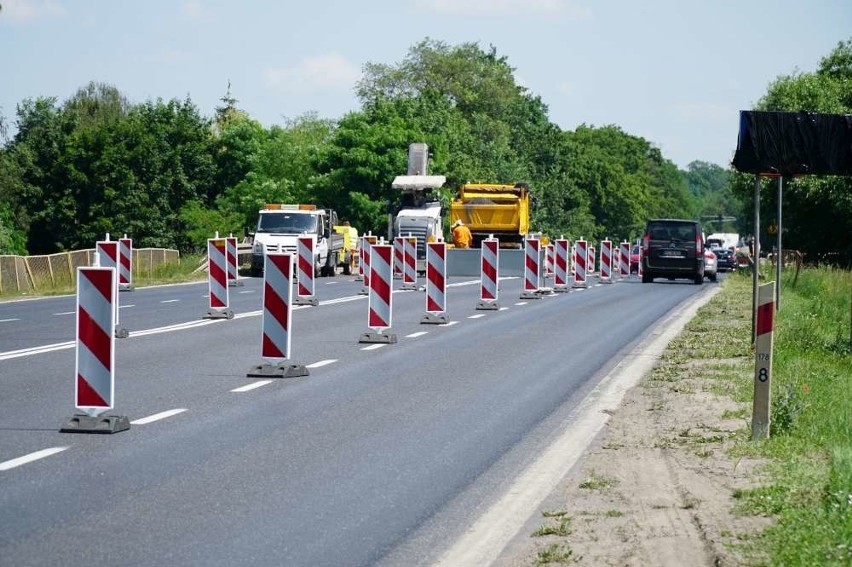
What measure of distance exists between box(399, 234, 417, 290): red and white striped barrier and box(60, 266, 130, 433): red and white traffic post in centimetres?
2471

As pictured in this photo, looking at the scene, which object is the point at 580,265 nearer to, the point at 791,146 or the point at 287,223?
the point at 287,223

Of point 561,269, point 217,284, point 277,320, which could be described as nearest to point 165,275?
point 561,269

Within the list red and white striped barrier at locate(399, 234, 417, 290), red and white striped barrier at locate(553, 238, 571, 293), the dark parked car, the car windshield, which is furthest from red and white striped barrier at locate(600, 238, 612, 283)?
the dark parked car

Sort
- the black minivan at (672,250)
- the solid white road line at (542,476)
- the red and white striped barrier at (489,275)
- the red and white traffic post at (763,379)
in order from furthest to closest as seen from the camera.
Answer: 1. the black minivan at (672,250)
2. the red and white striped barrier at (489,275)
3. the red and white traffic post at (763,379)
4. the solid white road line at (542,476)

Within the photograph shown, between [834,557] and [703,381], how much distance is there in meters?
8.98

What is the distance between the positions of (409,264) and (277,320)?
2209 centimetres

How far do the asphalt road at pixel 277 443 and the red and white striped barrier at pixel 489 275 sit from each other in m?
5.17

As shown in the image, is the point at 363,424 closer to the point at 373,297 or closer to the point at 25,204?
the point at 373,297

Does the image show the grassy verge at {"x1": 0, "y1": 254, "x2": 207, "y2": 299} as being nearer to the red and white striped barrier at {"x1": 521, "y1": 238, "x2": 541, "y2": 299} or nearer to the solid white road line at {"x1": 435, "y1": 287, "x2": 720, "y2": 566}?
the red and white striped barrier at {"x1": 521, "y1": 238, "x2": 541, "y2": 299}

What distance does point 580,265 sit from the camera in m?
43.0

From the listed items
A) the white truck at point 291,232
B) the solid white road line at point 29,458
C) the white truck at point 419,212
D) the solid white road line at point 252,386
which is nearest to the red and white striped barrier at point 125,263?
the white truck at point 291,232

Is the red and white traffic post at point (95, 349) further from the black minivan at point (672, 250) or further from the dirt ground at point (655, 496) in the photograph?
the black minivan at point (672, 250)

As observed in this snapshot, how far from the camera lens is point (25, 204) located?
98250mm

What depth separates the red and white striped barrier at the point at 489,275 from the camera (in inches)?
1093
